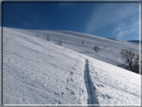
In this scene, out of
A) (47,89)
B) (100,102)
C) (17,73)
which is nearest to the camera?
(100,102)

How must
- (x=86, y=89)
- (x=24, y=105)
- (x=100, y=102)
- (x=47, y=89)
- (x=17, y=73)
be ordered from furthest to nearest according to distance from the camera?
(x=17, y=73), (x=86, y=89), (x=47, y=89), (x=100, y=102), (x=24, y=105)

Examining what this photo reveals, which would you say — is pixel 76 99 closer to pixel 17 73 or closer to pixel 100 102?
pixel 100 102

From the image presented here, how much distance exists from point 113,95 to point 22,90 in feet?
8.45

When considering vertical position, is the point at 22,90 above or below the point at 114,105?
above

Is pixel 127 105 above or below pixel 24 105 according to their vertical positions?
below

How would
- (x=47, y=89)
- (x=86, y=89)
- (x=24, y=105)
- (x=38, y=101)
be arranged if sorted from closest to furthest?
1. (x=24, y=105)
2. (x=38, y=101)
3. (x=47, y=89)
4. (x=86, y=89)

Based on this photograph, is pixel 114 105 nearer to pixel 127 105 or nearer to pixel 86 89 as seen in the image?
pixel 127 105

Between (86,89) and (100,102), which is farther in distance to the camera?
(86,89)

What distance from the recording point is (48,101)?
191 cm

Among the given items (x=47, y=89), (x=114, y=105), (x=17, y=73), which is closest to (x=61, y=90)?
(x=47, y=89)

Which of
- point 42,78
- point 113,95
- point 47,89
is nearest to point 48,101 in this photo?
point 47,89

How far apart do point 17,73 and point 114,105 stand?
122 inches

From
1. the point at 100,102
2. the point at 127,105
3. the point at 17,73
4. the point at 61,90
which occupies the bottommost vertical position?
the point at 127,105

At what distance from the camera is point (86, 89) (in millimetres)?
2496
